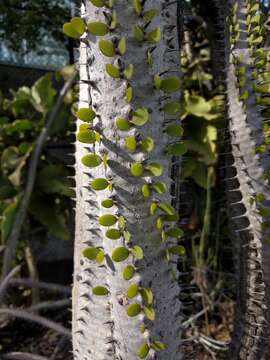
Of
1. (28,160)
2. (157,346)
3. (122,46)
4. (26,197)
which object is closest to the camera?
(122,46)

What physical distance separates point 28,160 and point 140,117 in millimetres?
1330

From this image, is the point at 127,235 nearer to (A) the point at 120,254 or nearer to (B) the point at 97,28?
(A) the point at 120,254

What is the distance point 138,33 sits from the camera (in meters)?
0.58

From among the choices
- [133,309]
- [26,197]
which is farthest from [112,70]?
[26,197]

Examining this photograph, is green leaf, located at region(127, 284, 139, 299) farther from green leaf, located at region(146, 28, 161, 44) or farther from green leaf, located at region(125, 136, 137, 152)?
green leaf, located at region(146, 28, 161, 44)

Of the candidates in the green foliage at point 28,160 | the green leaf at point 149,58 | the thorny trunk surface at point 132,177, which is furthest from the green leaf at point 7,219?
the green leaf at point 149,58

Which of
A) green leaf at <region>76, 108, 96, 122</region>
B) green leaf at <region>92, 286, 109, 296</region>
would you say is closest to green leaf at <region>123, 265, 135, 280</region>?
green leaf at <region>92, 286, 109, 296</region>

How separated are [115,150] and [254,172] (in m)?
0.43

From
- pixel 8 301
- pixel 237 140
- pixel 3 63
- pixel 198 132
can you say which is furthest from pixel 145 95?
pixel 8 301

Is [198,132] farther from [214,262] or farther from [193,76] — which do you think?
[214,262]

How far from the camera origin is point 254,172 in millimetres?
929

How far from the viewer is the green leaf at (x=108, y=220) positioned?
2.03 ft

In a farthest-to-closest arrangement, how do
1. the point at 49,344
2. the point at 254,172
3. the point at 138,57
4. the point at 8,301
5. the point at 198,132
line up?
1. the point at 8,301
2. the point at 198,132
3. the point at 49,344
4. the point at 254,172
5. the point at 138,57

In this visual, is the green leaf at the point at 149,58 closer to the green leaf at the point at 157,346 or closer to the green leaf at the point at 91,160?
the green leaf at the point at 91,160
